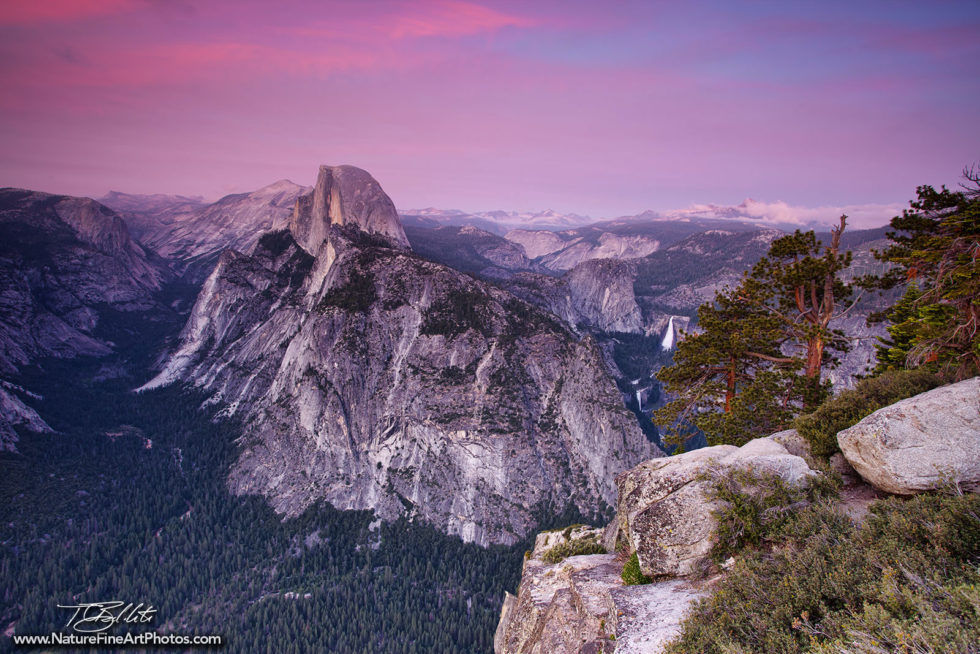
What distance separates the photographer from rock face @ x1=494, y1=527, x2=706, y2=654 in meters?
12.4

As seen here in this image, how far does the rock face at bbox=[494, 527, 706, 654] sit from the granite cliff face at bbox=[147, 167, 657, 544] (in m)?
103

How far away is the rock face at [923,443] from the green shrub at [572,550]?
11337mm

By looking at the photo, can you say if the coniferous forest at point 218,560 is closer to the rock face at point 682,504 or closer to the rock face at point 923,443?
the rock face at point 682,504

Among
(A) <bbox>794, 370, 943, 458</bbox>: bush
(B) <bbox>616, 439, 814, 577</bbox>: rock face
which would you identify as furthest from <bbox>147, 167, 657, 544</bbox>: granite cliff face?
(B) <bbox>616, 439, 814, 577</bbox>: rock face

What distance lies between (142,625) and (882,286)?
14006 cm

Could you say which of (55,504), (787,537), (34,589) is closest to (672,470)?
(787,537)

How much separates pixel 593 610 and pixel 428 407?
11564 cm

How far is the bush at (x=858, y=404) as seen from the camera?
16.5 metres

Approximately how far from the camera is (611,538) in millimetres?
19156

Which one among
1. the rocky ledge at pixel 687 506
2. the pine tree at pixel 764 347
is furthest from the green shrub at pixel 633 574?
the pine tree at pixel 764 347

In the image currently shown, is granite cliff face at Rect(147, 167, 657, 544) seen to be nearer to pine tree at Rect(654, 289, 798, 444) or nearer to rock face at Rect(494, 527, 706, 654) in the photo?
pine tree at Rect(654, 289, 798, 444)

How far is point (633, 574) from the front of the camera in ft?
49.9

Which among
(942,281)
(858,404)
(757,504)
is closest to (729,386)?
(858,404)

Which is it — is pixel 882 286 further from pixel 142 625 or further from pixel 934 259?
pixel 142 625
